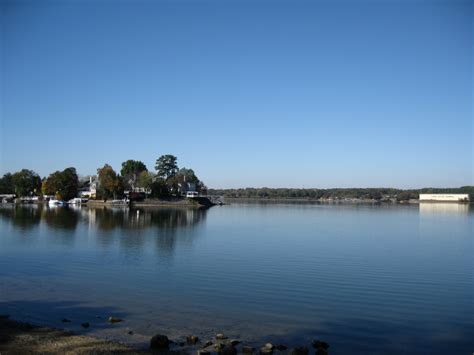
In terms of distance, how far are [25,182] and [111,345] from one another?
133 meters

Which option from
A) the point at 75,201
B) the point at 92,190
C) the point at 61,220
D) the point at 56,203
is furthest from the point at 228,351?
the point at 92,190

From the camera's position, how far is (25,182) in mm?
129750

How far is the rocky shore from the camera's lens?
10.9 meters

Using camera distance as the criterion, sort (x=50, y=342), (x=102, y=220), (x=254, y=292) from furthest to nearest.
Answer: (x=102, y=220), (x=254, y=292), (x=50, y=342)

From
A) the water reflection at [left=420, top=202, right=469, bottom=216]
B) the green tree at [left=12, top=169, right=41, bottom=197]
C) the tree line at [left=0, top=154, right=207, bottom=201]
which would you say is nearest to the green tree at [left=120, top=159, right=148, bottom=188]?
the tree line at [left=0, top=154, right=207, bottom=201]

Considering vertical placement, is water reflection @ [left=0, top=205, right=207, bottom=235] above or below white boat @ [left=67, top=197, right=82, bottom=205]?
below

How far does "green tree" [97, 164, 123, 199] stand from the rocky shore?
331 feet

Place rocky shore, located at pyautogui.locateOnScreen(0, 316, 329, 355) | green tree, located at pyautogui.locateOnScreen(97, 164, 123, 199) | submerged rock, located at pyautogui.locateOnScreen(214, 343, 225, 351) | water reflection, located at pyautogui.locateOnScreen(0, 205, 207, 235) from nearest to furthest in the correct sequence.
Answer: rocky shore, located at pyautogui.locateOnScreen(0, 316, 329, 355) → submerged rock, located at pyautogui.locateOnScreen(214, 343, 225, 351) → water reflection, located at pyautogui.locateOnScreen(0, 205, 207, 235) → green tree, located at pyautogui.locateOnScreen(97, 164, 123, 199)

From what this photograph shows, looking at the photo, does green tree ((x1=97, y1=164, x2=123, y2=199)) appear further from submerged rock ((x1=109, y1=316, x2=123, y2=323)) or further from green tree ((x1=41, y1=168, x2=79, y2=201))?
submerged rock ((x1=109, y1=316, x2=123, y2=323))

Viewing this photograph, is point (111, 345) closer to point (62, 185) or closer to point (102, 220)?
point (102, 220)

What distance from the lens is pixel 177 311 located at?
15.9 metres

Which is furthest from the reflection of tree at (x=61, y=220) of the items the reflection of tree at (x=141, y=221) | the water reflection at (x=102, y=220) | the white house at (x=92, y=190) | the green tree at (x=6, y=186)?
the green tree at (x=6, y=186)

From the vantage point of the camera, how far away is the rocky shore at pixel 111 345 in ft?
35.9

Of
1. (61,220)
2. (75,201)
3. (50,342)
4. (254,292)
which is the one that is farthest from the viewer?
(75,201)
